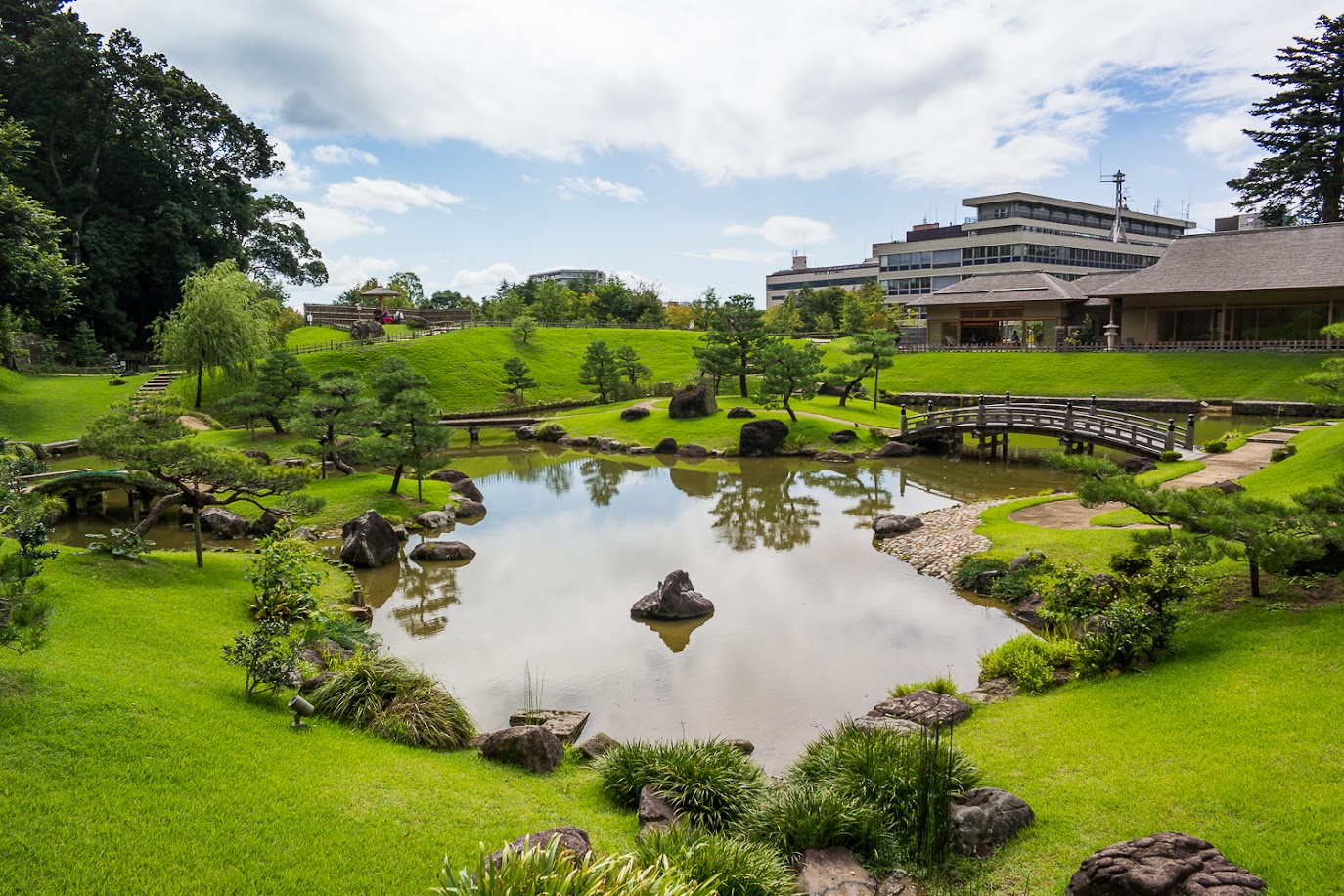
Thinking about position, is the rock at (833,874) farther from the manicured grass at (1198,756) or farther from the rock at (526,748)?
the rock at (526,748)

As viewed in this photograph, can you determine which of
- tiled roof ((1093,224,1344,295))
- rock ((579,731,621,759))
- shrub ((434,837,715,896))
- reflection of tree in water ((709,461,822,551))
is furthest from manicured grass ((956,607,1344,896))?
tiled roof ((1093,224,1344,295))

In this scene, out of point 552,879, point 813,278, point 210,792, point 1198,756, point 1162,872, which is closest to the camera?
point 552,879

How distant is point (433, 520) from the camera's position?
66.2ft

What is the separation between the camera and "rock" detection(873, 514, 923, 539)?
1847 cm

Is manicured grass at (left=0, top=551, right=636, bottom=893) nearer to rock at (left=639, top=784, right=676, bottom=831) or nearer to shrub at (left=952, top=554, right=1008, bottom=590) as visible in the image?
rock at (left=639, top=784, right=676, bottom=831)

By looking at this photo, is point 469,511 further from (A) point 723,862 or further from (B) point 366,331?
(B) point 366,331

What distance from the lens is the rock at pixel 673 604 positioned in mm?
13406

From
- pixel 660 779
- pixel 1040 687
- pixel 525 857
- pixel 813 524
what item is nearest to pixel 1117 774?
pixel 1040 687

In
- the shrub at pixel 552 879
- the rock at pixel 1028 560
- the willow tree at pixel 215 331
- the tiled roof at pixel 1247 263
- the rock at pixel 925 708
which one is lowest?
the rock at pixel 925 708

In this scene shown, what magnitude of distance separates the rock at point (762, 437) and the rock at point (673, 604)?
693 inches

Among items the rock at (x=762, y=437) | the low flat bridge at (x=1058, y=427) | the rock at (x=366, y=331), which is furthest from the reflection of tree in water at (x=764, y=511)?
the rock at (x=366, y=331)

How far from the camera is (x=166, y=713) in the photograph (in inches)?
266

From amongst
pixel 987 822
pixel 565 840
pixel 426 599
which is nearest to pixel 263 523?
pixel 426 599

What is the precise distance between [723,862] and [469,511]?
57.6 feet
